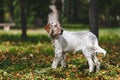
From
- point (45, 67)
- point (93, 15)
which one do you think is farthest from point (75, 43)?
point (93, 15)

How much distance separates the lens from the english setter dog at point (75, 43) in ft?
40.5

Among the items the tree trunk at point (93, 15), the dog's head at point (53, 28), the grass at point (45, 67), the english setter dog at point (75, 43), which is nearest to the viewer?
the grass at point (45, 67)

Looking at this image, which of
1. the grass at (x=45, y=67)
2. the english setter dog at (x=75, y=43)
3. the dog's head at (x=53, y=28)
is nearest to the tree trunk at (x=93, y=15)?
the grass at (x=45, y=67)

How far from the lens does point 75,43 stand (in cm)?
1255

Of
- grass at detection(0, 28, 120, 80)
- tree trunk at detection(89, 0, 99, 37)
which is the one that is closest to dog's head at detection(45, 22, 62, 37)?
grass at detection(0, 28, 120, 80)

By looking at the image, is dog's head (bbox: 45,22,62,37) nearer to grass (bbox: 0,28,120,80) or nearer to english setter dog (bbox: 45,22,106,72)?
english setter dog (bbox: 45,22,106,72)

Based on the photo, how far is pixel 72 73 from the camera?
12.3 m

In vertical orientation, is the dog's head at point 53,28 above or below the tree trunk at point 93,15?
above

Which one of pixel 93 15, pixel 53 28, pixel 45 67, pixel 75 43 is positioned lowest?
pixel 45 67

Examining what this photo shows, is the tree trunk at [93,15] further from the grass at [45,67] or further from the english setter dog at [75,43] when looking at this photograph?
the english setter dog at [75,43]

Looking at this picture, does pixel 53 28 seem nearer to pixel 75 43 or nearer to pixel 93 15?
pixel 75 43

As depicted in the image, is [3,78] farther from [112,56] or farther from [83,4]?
A: [83,4]

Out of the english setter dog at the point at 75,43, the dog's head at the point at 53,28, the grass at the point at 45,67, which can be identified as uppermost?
the dog's head at the point at 53,28

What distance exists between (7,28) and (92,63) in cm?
2965
